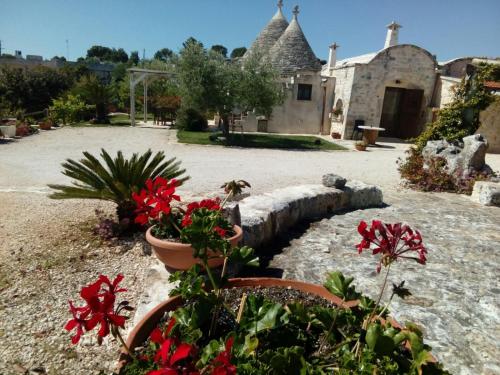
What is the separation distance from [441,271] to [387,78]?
15.5 meters

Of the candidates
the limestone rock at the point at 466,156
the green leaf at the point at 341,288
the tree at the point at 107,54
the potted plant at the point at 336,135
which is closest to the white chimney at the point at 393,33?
the potted plant at the point at 336,135

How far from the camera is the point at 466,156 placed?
748 cm

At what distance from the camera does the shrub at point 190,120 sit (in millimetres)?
18359

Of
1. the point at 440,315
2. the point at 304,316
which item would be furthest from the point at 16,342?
the point at 440,315

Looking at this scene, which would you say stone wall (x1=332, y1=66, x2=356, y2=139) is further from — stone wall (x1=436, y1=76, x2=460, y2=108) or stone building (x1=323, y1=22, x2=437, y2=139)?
stone wall (x1=436, y1=76, x2=460, y2=108)

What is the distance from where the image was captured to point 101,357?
2066 mm

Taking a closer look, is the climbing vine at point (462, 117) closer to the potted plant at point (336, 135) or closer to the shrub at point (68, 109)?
the potted plant at point (336, 135)

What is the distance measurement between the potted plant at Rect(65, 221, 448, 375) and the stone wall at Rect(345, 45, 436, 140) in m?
16.7

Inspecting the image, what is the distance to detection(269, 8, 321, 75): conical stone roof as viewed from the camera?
62.0 feet

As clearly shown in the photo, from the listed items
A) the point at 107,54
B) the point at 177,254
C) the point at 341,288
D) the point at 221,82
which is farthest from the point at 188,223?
the point at 107,54

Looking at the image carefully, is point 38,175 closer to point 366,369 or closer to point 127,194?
point 127,194

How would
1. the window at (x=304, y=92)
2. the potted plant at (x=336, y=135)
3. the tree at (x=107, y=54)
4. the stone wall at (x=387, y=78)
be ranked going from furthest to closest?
the tree at (x=107, y=54) → the window at (x=304, y=92) → the potted plant at (x=336, y=135) → the stone wall at (x=387, y=78)

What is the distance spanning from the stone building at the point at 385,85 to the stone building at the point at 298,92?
954 millimetres

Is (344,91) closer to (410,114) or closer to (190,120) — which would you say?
(410,114)
